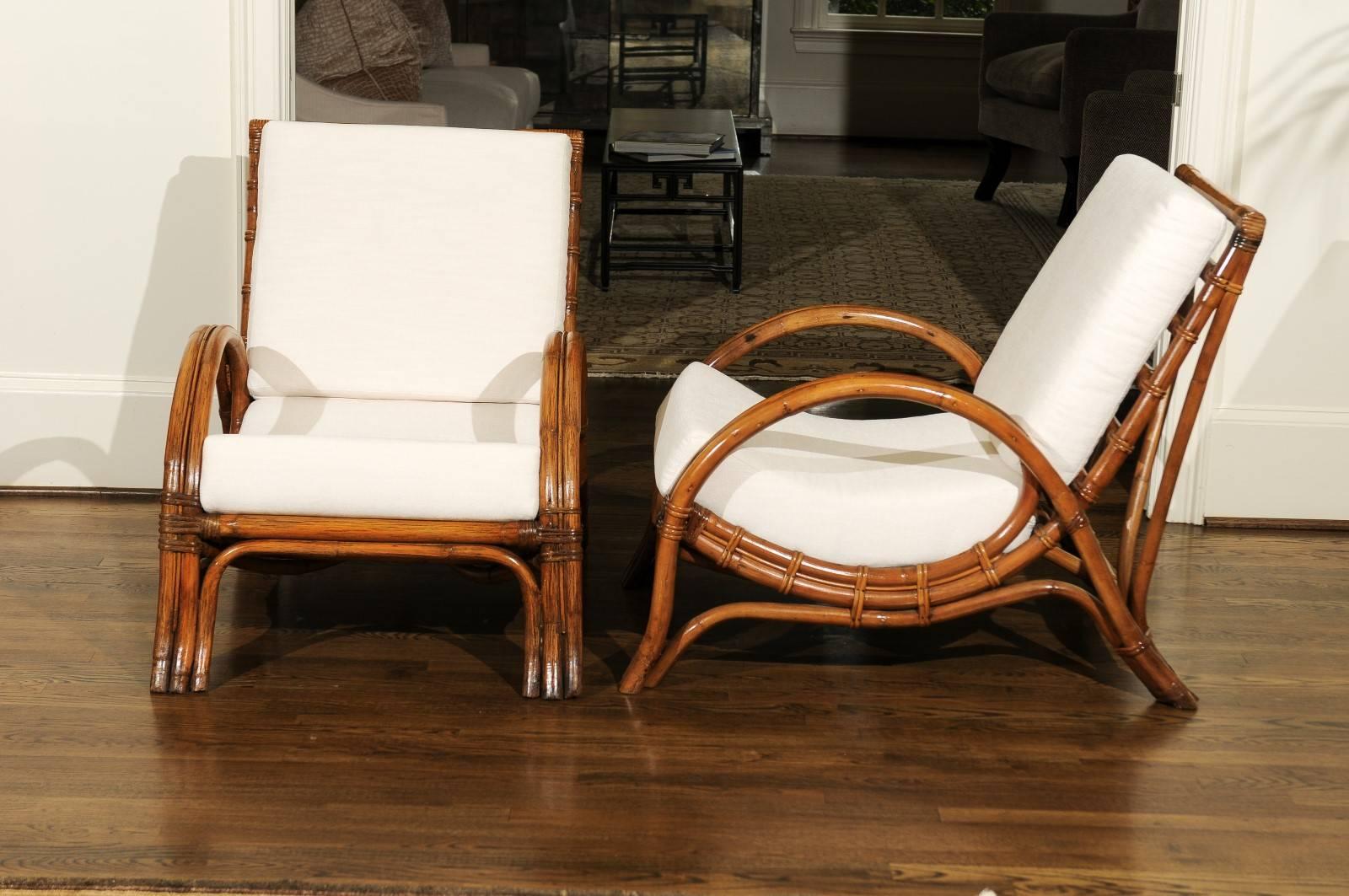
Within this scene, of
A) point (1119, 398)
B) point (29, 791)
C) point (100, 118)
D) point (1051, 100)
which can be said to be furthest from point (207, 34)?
point (1051, 100)

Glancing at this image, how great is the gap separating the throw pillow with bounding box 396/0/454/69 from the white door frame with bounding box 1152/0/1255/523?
154 inches

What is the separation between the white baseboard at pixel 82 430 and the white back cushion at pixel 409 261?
633mm

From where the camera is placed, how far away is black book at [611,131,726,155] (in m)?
5.09

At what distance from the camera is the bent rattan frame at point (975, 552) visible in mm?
2283

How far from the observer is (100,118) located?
3160 millimetres

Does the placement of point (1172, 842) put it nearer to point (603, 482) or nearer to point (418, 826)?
point (418, 826)

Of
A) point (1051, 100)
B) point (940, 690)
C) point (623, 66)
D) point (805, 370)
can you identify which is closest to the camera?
point (940, 690)

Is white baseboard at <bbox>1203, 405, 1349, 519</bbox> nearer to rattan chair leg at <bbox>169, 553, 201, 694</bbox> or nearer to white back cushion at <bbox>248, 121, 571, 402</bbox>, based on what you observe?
white back cushion at <bbox>248, 121, 571, 402</bbox>

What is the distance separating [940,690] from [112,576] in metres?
1.62

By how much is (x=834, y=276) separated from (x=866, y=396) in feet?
10.7

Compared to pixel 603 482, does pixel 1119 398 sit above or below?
above

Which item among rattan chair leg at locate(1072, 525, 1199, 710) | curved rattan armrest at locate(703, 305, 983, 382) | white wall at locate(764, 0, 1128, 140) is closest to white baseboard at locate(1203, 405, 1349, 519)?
curved rattan armrest at locate(703, 305, 983, 382)

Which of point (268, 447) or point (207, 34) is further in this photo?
point (207, 34)

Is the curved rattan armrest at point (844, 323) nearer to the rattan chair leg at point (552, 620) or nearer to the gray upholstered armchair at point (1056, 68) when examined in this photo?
the rattan chair leg at point (552, 620)
